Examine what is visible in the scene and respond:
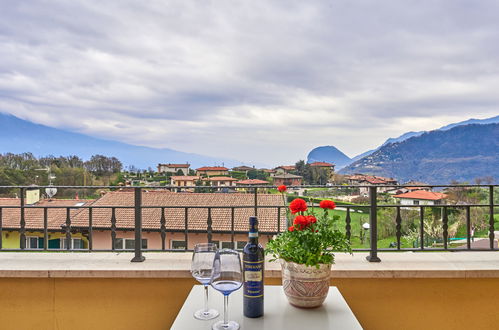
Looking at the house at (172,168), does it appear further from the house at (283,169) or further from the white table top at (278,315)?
the white table top at (278,315)

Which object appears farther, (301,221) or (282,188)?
(282,188)

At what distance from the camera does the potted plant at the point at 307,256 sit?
1137 mm

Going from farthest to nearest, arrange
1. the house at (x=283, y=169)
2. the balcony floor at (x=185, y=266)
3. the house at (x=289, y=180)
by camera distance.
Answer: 1. the house at (x=283, y=169)
2. the house at (x=289, y=180)
3. the balcony floor at (x=185, y=266)

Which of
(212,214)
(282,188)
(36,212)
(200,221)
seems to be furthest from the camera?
(36,212)

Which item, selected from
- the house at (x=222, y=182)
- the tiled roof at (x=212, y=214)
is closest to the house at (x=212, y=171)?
the house at (x=222, y=182)

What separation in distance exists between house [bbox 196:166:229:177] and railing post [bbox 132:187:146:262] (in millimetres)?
2376

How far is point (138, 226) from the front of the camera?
219cm

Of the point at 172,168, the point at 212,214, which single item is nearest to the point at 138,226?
the point at 212,214

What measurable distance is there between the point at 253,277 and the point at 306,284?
0.20m

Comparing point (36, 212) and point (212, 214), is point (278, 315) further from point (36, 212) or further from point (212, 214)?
point (36, 212)

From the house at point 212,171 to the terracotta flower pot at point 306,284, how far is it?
3466mm

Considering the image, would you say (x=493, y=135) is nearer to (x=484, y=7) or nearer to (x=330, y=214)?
(x=484, y=7)

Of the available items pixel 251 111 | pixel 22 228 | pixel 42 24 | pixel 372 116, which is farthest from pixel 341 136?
pixel 22 228

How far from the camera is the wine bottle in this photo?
3.48ft
